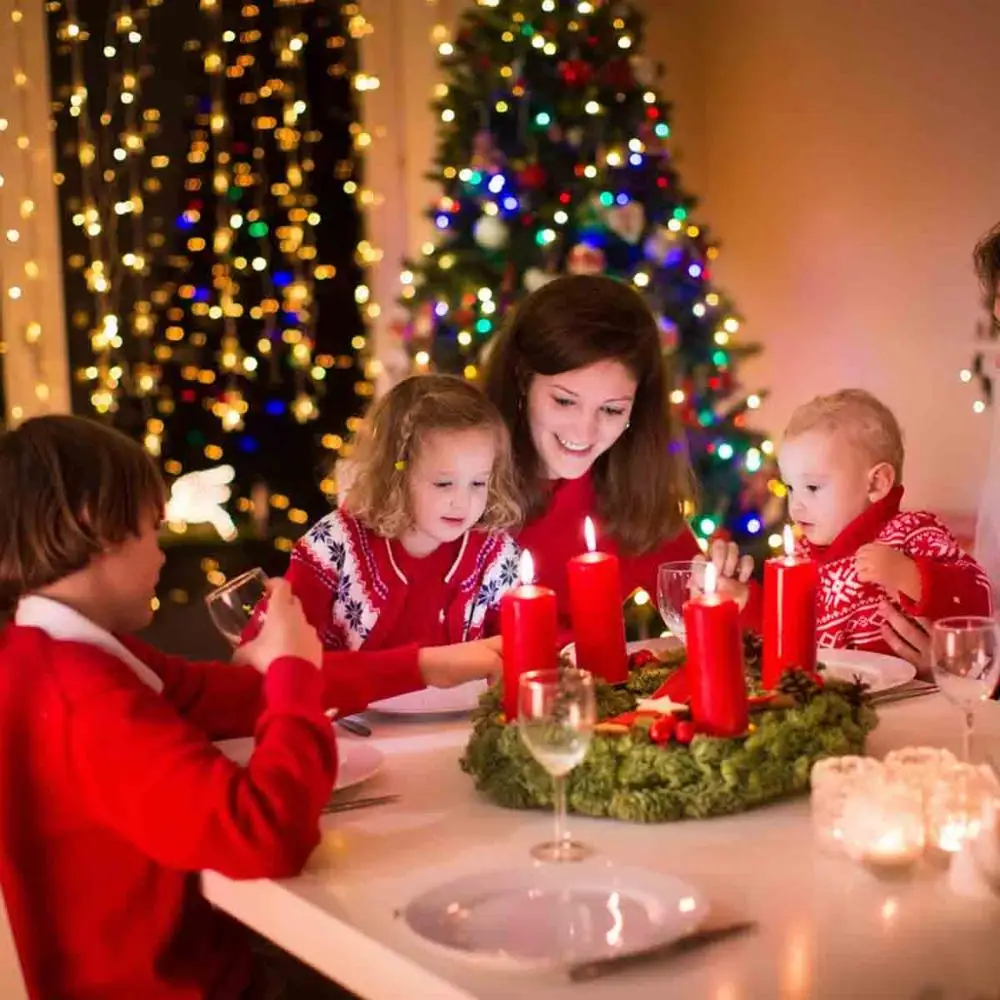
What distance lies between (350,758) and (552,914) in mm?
538

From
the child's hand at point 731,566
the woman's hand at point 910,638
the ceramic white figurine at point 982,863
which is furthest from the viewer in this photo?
the woman's hand at point 910,638

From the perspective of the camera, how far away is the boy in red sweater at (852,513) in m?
2.56

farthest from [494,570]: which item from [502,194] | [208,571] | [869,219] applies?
[869,219]

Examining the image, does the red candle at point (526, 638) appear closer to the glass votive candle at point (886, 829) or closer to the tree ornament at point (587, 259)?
the glass votive candle at point (886, 829)

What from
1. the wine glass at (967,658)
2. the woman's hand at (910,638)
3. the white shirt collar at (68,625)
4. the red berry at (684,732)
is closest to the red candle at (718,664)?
the red berry at (684,732)

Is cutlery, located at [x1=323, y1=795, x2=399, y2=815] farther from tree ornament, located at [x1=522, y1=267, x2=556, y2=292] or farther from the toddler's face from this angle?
tree ornament, located at [x1=522, y1=267, x2=556, y2=292]

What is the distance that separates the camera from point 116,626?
1651 millimetres

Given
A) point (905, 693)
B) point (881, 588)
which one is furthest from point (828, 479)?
point (905, 693)

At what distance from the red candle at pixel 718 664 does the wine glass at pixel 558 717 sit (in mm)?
205

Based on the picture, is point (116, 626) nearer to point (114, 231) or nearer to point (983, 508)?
point (983, 508)

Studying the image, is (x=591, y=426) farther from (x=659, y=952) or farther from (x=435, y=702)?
(x=659, y=952)

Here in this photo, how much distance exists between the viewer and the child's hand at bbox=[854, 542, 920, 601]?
7.72 feet

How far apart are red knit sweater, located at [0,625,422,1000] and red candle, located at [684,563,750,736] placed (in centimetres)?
42

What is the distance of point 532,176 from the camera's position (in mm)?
4371
